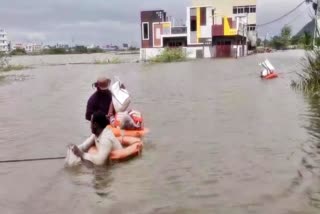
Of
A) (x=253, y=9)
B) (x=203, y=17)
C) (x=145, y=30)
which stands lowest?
(x=145, y=30)

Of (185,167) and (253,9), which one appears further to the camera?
(253,9)

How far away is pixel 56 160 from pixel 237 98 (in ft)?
32.0

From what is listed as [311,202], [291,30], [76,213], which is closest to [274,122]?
[311,202]

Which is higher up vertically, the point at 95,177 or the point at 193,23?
the point at 193,23

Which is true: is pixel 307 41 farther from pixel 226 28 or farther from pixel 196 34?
pixel 196 34

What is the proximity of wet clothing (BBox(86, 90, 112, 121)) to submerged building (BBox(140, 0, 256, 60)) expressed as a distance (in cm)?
5297

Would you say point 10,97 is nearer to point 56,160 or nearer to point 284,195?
point 56,160

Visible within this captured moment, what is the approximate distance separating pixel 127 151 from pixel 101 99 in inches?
50.0

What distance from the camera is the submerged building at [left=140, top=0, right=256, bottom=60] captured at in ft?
205

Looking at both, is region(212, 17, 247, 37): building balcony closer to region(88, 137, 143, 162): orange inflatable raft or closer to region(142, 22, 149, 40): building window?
region(142, 22, 149, 40): building window

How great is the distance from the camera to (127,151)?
27.8ft

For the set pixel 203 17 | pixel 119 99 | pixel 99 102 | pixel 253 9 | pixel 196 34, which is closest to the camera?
pixel 99 102

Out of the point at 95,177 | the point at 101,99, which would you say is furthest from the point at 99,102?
the point at 95,177

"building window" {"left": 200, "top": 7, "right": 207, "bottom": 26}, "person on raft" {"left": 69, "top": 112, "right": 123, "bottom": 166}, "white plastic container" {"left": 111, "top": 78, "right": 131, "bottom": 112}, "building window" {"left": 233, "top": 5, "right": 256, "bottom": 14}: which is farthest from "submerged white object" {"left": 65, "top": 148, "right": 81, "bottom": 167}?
"building window" {"left": 233, "top": 5, "right": 256, "bottom": 14}
